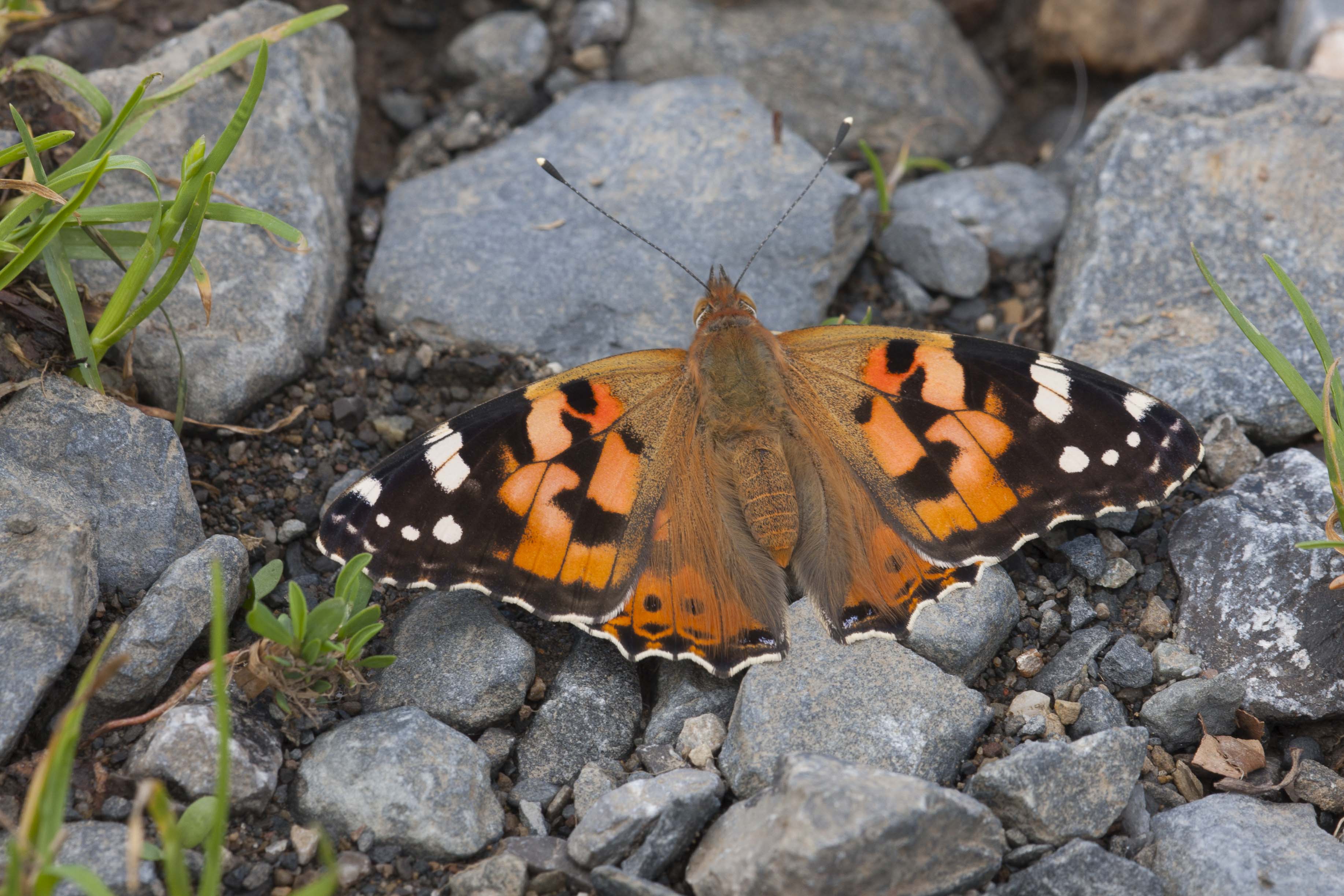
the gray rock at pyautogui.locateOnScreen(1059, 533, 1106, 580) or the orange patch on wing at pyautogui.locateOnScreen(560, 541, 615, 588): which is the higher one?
the gray rock at pyautogui.locateOnScreen(1059, 533, 1106, 580)

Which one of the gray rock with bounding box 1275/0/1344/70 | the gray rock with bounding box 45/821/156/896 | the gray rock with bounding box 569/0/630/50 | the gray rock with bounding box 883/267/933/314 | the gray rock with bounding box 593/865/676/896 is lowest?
the gray rock with bounding box 45/821/156/896

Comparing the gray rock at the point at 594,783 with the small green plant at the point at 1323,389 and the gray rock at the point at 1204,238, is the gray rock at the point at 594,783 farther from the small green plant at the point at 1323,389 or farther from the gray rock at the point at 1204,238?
the gray rock at the point at 1204,238

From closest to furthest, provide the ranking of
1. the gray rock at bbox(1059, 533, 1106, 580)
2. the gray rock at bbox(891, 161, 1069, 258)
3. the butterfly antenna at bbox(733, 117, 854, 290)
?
the gray rock at bbox(1059, 533, 1106, 580) < the butterfly antenna at bbox(733, 117, 854, 290) < the gray rock at bbox(891, 161, 1069, 258)

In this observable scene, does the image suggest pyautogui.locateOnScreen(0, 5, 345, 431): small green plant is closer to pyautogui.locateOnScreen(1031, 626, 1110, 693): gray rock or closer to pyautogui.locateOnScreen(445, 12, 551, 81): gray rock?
pyautogui.locateOnScreen(445, 12, 551, 81): gray rock

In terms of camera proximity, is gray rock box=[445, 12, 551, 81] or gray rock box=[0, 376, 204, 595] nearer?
gray rock box=[0, 376, 204, 595]

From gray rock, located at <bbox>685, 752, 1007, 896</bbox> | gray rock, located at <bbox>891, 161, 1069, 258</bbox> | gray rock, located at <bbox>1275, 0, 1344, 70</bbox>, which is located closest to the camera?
gray rock, located at <bbox>685, 752, 1007, 896</bbox>

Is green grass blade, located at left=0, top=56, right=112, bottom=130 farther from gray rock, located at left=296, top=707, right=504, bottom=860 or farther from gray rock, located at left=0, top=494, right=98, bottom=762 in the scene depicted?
gray rock, located at left=296, top=707, right=504, bottom=860

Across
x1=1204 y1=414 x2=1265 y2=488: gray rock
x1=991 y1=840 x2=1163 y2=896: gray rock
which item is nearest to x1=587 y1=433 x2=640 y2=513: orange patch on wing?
x1=991 y1=840 x2=1163 y2=896: gray rock
